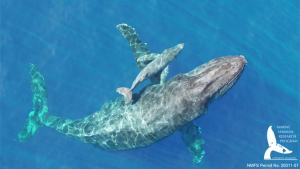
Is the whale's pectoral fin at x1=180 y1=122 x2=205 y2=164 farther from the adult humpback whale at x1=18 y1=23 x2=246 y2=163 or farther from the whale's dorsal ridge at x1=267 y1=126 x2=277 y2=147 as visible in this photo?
the whale's dorsal ridge at x1=267 y1=126 x2=277 y2=147

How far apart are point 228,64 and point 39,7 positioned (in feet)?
27.3

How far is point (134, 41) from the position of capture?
47.8 feet

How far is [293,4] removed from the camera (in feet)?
54.2

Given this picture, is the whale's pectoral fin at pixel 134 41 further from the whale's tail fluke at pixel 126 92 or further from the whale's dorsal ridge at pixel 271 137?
the whale's dorsal ridge at pixel 271 137

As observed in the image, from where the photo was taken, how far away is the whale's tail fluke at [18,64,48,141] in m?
15.5

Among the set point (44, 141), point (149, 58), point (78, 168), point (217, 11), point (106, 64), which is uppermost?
point (217, 11)

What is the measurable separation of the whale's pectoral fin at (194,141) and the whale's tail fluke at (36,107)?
209 inches

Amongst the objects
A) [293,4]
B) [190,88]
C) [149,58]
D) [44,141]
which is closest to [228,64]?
[190,88]

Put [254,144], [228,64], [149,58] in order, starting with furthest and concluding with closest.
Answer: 1. [254,144]
2. [149,58]
3. [228,64]

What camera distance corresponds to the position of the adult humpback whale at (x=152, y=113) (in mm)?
11555

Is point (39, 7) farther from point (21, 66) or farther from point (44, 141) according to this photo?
point (44, 141)

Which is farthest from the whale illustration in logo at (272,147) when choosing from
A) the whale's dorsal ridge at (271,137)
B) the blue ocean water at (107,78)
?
the blue ocean water at (107,78)

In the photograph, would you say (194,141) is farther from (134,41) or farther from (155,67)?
(134,41)

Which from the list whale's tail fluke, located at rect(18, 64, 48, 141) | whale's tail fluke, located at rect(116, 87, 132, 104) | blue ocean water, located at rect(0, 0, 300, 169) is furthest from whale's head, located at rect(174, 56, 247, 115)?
whale's tail fluke, located at rect(18, 64, 48, 141)
